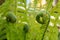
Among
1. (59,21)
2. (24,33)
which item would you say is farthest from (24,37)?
(59,21)

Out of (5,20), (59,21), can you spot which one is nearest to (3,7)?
(5,20)

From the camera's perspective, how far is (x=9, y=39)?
43 centimetres

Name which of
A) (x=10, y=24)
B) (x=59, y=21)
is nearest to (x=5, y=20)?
(x=10, y=24)

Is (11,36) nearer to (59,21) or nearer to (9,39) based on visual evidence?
(9,39)

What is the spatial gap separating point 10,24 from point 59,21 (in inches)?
5.9

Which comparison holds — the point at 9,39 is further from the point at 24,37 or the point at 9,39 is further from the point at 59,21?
the point at 59,21

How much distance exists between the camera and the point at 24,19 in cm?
46

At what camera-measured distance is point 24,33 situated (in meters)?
0.43

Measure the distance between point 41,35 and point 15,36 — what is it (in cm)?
7

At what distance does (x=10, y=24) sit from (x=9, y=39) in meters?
0.04

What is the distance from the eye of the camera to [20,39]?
1.42ft

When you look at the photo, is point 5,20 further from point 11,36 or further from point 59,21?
point 59,21

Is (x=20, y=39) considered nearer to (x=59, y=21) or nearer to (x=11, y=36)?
(x=11, y=36)

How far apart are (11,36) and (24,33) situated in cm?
3
